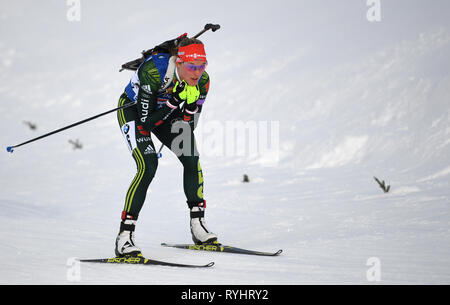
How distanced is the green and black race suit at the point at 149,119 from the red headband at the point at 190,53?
161 mm

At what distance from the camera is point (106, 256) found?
5.33 metres

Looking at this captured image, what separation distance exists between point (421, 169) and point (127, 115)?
17.7ft

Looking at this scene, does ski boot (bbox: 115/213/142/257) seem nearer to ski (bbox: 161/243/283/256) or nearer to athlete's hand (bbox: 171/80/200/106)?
ski (bbox: 161/243/283/256)

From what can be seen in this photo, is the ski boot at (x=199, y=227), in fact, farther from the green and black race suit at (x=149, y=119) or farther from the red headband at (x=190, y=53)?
the red headband at (x=190, y=53)

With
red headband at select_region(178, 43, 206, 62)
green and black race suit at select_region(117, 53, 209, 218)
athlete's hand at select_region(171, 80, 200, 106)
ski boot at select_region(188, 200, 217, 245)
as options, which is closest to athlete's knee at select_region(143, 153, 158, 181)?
green and black race suit at select_region(117, 53, 209, 218)

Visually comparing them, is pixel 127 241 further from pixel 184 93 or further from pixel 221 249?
pixel 184 93

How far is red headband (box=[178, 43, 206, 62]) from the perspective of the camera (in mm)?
4992

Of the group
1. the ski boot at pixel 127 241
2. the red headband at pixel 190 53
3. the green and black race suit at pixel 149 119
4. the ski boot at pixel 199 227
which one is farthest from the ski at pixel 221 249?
the red headband at pixel 190 53

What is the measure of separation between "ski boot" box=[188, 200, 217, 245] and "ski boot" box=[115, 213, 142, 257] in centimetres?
82

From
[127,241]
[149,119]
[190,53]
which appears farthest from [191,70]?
[127,241]

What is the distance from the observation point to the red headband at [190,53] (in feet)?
16.4

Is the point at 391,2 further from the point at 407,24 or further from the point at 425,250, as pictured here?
the point at 425,250

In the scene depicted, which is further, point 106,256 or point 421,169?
point 421,169

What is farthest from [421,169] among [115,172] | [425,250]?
[115,172]
